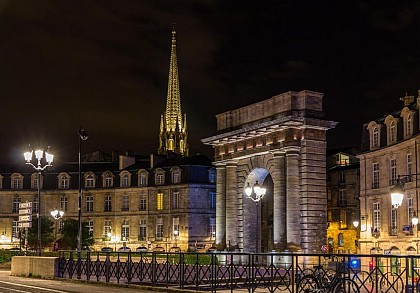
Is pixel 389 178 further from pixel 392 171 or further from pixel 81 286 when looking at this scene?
pixel 81 286

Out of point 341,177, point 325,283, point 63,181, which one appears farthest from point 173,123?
point 325,283

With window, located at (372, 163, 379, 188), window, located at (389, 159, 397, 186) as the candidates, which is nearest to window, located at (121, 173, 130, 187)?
window, located at (372, 163, 379, 188)

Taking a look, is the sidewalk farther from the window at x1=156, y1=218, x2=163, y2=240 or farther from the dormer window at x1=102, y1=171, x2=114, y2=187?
the dormer window at x1=102, y1=171, x2=114, y2=187

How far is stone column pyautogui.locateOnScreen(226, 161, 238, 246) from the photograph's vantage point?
177 ft

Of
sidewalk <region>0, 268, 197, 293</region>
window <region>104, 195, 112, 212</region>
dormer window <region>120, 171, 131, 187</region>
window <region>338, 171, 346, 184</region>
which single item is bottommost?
sidewalk <region>0, 268, 197, 293</region>

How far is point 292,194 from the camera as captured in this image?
4759 centimetres

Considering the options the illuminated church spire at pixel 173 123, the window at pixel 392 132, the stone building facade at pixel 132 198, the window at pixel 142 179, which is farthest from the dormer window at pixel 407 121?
the illuminated church spire at pixel 173 123

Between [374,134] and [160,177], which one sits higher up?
[374,134]

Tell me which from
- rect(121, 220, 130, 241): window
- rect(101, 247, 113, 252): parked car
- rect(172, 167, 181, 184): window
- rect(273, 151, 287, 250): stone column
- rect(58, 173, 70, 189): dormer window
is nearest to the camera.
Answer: rect(273, 151, 287, 250): stone column

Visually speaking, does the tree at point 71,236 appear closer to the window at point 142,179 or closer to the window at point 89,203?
the window at point 89,203

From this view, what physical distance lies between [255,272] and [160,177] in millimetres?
60093

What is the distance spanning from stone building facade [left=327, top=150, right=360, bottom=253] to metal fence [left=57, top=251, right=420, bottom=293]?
36679 millimetres

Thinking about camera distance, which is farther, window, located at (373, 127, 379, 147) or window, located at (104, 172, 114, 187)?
window, located at (104, 172, 114, 187)

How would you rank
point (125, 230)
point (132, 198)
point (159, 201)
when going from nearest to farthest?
point (159, 201)
point (132, 198)
point (125, 230)
